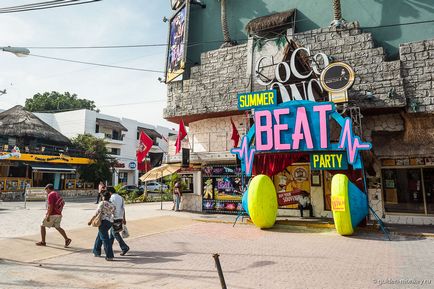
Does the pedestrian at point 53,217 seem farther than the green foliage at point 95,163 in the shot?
No

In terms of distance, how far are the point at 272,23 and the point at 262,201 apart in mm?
10493

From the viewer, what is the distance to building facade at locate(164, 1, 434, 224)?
13211 millimetres

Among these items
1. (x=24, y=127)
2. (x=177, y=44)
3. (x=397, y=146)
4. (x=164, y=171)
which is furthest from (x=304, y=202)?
(x=24, y=127)

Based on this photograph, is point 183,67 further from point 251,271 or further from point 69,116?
point 69,116

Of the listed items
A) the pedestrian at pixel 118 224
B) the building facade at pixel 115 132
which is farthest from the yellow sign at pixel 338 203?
the building facade at pixel 115 132

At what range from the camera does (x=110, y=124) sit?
44406mm

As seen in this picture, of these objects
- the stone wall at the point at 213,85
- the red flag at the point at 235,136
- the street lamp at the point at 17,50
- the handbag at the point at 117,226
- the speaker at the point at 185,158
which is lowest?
the handbag at the point at 117,226

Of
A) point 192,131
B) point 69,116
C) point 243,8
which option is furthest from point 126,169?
point 243,8

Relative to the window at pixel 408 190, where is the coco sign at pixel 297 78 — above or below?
above

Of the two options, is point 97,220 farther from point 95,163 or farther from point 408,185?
point 95,163

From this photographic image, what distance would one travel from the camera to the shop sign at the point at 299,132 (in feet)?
36.7

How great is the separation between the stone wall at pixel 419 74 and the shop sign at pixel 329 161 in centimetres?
396

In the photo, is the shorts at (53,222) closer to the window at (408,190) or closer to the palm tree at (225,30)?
the palm tree at (225,30)

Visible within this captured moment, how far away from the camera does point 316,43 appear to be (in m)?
15.1
